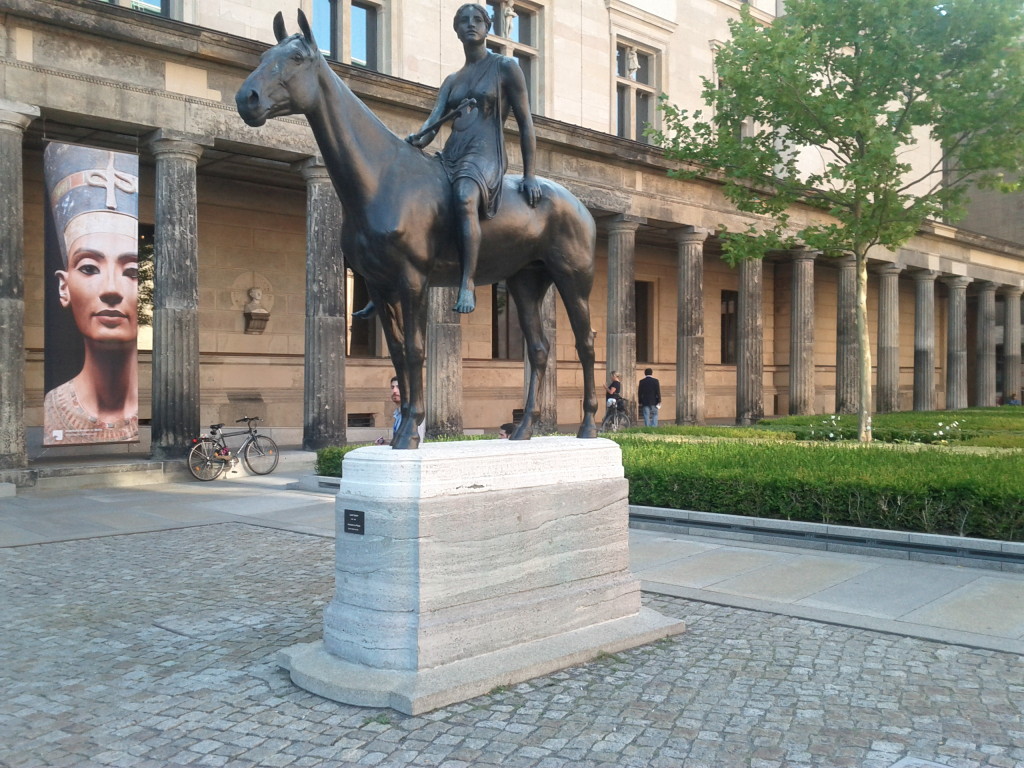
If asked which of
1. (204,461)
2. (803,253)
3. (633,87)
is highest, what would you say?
(633,87)

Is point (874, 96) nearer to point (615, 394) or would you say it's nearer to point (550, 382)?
point (615, 394)

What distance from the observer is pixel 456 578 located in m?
5.68

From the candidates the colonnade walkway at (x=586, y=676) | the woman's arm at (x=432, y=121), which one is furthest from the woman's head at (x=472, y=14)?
the colonnade walkway at (x=586, y=676)

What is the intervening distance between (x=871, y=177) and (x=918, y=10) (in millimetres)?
3283

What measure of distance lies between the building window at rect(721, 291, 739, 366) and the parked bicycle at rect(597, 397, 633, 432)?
46.0 feet

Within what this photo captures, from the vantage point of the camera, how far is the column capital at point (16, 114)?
1515 cm

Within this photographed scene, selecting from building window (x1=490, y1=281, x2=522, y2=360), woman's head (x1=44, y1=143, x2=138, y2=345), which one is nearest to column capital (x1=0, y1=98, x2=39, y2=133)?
woman's head (x1=44, y1=143, x2=138, y2=345)

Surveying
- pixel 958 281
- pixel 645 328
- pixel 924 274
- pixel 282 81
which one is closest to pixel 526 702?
pixel 282 81

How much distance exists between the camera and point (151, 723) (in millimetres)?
4996

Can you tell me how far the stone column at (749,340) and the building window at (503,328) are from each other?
7.29 m

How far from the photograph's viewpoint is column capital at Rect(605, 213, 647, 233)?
25484 mm

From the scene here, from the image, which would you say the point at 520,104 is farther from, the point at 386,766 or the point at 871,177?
the point at 871,177

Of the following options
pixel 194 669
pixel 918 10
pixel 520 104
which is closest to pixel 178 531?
pixel 194 669

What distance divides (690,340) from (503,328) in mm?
6445
